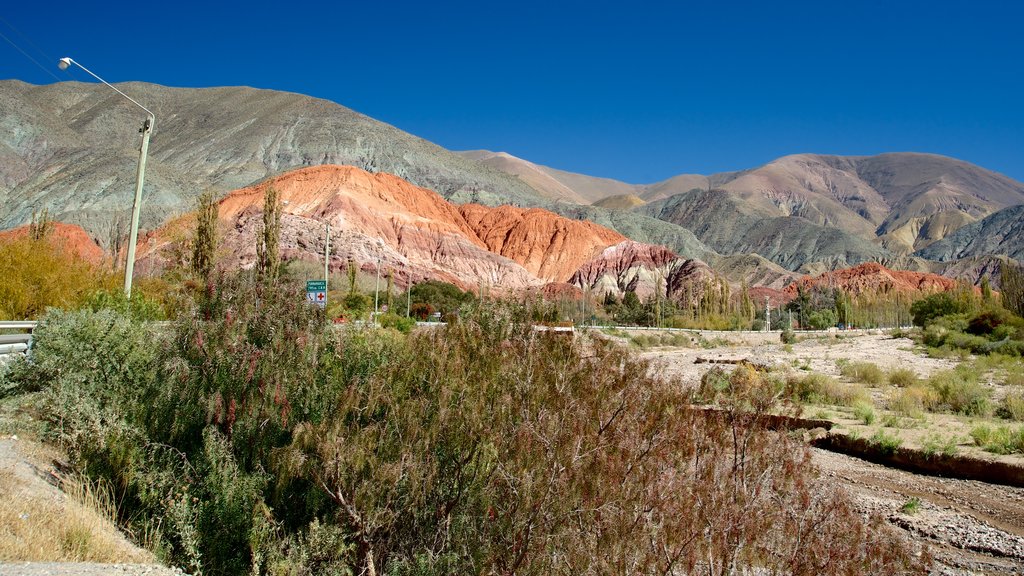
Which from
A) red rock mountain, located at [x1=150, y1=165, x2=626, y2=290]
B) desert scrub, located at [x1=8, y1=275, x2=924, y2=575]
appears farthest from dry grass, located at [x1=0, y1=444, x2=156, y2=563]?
red rock mountain, located at [x1=150, y1=165, x2=626, y2=290]

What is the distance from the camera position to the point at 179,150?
133m

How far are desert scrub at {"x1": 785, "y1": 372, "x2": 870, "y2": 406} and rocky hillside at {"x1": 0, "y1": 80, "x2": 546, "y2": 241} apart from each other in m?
75.7

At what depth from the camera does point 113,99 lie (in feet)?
543

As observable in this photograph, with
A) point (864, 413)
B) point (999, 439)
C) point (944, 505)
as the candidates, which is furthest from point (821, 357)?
point (944, 505)

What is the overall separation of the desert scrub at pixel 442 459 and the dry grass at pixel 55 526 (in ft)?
1.61

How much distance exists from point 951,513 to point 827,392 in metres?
Result: 11.8

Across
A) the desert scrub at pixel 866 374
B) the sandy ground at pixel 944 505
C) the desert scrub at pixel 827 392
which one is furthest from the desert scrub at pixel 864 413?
the desert scrub at pixel 866 374

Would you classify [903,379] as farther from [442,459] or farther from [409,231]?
[409,231]

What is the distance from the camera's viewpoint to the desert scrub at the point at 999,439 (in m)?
13.6

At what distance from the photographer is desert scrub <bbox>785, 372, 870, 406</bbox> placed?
21.7 meters

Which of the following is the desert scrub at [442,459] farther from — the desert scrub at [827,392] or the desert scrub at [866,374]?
the desert scrub at [866,374]

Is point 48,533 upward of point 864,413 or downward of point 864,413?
upward

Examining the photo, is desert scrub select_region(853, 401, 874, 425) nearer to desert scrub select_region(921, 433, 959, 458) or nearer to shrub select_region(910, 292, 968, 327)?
desert scrub select_region(921, 433, 959, 458)

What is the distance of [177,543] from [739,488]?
6.08 metres
